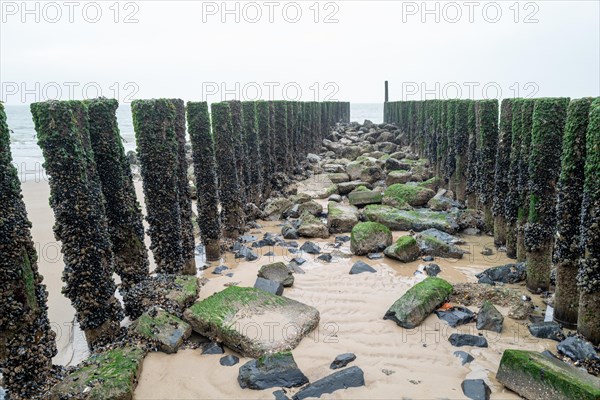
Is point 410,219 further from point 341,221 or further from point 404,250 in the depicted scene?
point 404,250

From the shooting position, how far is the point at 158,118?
762cm

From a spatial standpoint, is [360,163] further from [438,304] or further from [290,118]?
[438,304]

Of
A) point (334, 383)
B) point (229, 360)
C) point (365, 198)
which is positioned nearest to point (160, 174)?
point (229, 360)

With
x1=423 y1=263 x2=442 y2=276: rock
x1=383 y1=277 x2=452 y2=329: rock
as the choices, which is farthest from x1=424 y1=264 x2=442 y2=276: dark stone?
x1=383 y1=277 x2=452 y2=329: rock

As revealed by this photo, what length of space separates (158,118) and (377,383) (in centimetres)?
543

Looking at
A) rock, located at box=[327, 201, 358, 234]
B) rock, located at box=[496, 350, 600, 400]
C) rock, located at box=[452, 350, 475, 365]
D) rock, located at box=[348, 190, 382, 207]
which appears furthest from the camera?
rock, located at box=[348, 190, 382, 207]

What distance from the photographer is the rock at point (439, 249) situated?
9.53 m

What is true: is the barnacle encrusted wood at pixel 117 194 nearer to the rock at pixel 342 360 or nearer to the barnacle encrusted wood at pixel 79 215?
the barnacle encrusted wood at pixel 79 215

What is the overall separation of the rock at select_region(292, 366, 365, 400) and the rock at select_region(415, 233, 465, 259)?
498 cm

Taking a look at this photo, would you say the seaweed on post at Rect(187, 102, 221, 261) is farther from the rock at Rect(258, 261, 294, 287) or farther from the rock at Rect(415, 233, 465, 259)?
the rock at Rect(415, 233, 465, 259)

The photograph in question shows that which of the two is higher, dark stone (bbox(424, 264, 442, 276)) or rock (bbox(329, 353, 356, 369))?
dark stone (bbox(424, 264, 442, 276))

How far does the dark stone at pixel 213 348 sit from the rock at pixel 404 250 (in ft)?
14.8

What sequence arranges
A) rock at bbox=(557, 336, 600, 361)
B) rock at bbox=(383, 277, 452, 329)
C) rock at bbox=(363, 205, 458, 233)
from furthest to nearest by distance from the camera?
1. rock at bbox=(363, 205, 458, 233)
2. rock at bbox=(383, 277, 452, 329)
3. rock at bbox=(557, 336, 600, 361)

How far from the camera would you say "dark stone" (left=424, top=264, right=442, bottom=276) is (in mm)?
8612
